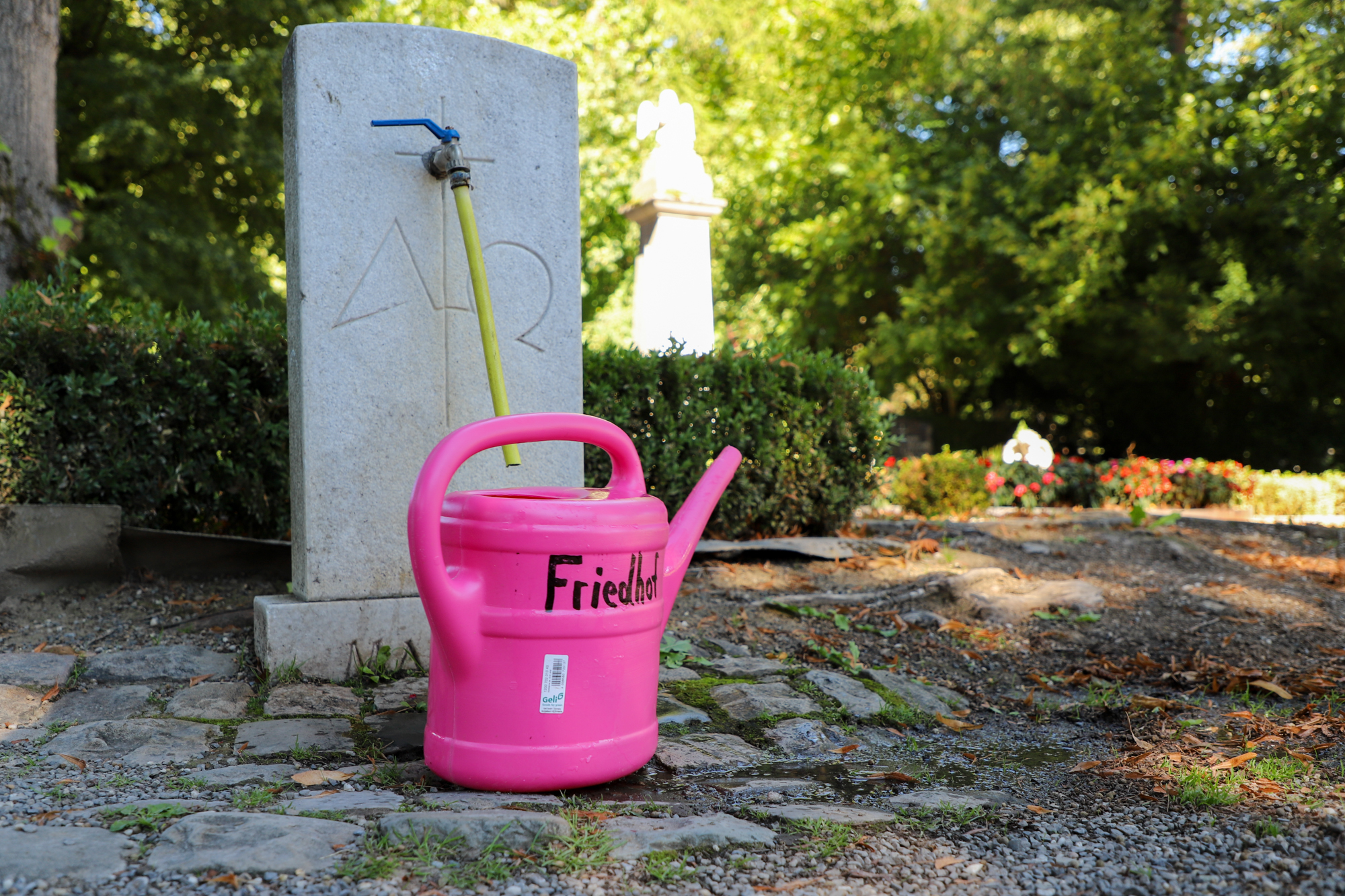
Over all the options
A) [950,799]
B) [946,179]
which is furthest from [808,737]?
[946,179]

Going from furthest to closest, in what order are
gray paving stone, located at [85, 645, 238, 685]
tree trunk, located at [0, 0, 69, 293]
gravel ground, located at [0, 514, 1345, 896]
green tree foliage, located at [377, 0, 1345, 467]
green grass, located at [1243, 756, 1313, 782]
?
green tree foliage, located at [377, 0, 1345, 467] < tree trunk, located at [0, 0, 69, 293] < gray paving stone, located at [85, 645, 238, 685] < green grass, located at [1243, 756, 1313, 782] < gravel ground, located at [0, 514, 1345, 896]

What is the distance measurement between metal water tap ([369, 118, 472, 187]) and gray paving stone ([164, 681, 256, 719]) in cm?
164

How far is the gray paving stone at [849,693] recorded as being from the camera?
2.78 metres

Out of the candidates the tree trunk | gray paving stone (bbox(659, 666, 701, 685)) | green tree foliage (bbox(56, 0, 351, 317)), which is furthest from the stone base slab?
green tree foliage (bbox(56, 0, 351, 317))

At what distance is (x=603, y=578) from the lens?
6.71 ft

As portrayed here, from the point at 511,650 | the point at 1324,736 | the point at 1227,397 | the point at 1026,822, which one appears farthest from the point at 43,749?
the point at 1227,397

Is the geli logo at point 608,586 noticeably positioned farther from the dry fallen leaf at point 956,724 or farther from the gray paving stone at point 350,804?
the dry fallen leaf at point 956,724

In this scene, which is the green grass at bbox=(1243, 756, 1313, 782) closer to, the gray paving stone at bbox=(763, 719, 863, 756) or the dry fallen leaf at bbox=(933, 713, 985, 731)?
the dry fallen leaf at bbox=(933, 713, 985, 731)

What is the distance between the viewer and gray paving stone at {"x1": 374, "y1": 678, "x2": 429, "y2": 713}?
2686mm

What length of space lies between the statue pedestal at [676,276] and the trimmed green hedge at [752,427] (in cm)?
188

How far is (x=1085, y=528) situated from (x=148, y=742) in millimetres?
5773

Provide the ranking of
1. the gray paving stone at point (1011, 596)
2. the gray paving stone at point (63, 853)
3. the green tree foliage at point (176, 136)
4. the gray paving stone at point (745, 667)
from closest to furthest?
the gray paving stone at point (63, 853), the gray paving stone at point (745, 667), the gray paving stone at point (1011, 596), the green tree foliage at point (176, 136)

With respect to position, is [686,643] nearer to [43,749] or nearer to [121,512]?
[43,749]

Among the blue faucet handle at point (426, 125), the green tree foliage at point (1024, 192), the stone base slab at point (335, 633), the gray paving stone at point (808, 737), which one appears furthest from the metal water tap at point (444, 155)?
the green tree foliage at point (1024, 192)
